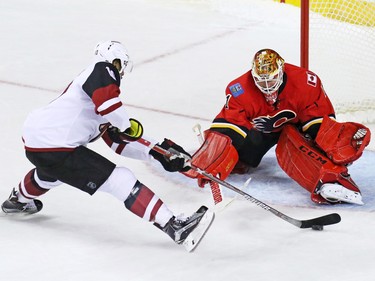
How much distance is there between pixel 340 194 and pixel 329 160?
151 mm

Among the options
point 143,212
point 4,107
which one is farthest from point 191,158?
point 4,107

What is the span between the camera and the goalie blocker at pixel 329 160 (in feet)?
12.1

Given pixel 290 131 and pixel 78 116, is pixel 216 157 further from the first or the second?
pixel 78 116

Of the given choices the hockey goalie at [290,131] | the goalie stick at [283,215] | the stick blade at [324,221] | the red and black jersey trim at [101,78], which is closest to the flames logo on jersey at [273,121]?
the hockey goalie at [290,131]

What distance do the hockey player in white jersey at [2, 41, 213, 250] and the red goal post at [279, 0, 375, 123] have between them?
153 cm

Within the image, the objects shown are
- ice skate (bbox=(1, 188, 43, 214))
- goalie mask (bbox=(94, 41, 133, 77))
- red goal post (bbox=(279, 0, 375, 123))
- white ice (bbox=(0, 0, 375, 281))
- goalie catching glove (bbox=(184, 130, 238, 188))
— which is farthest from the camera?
red goal post (bbox=(279, 0, 375, 123))

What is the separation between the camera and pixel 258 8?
22.2ft

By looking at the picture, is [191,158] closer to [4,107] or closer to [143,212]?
[143,212]

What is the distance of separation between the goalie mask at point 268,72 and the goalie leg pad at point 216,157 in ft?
0.79

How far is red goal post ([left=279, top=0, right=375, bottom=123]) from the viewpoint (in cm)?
474

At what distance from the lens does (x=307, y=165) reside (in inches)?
150

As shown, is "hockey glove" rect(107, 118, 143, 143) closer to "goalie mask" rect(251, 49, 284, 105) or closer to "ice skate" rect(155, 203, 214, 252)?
"ice skate" rect(155, 203, 214, 252)

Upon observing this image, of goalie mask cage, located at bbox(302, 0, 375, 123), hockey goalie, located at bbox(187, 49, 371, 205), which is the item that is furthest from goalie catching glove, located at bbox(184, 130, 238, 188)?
goalie mask cage, located at bbox(302, 0, 375, 123)

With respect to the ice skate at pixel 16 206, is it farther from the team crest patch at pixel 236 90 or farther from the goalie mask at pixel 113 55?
the team crest patch at pixel 236 90
